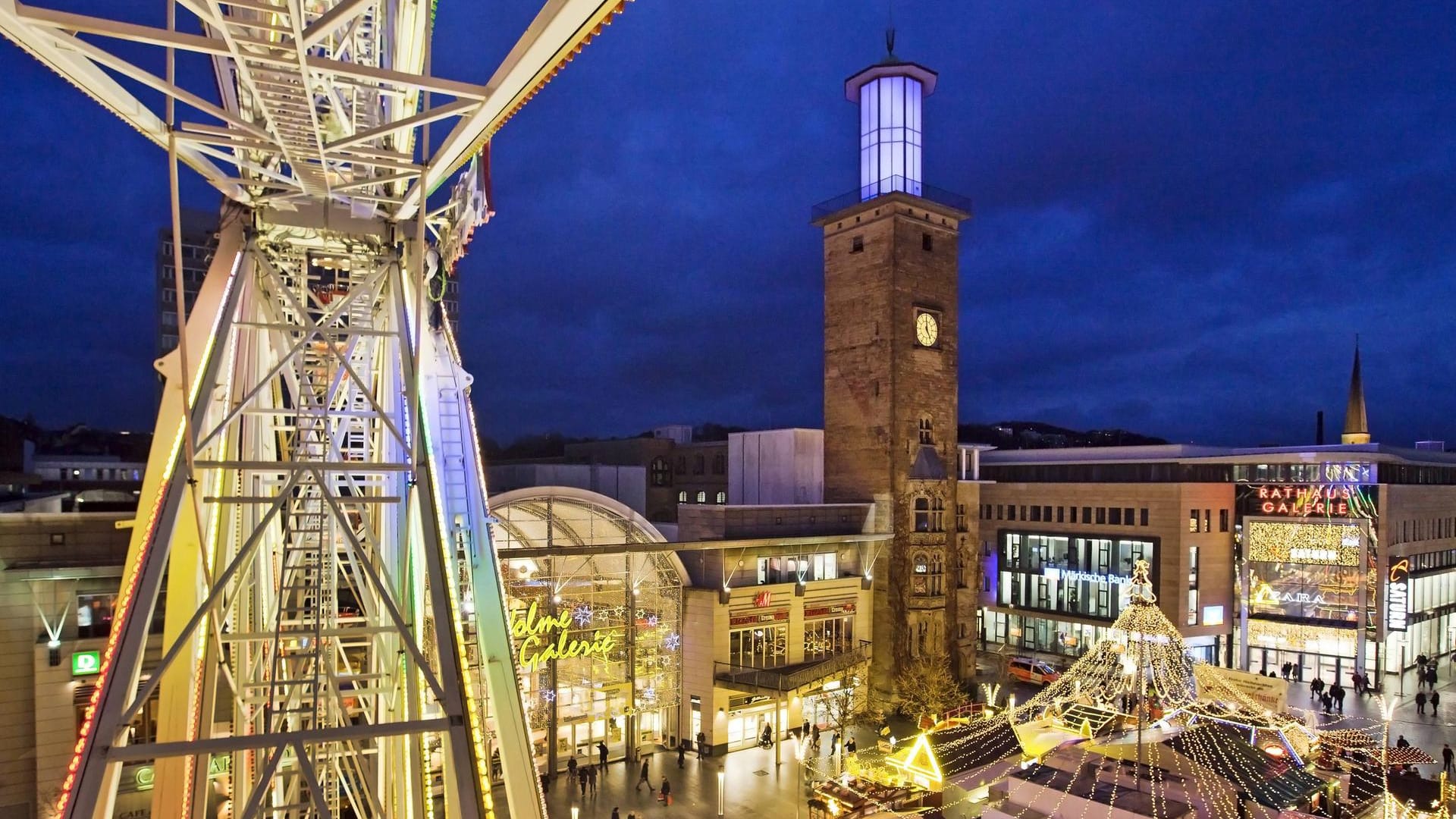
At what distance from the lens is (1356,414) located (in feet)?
179

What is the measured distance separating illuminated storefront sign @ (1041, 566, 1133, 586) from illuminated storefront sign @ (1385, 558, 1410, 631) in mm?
11923

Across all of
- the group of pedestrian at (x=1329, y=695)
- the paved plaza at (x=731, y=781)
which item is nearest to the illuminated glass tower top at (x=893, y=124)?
the paved plaza at (x=731, y=781)

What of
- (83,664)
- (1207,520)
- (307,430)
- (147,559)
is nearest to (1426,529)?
(1207,520)

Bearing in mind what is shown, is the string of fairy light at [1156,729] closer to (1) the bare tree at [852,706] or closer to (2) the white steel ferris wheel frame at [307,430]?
(1) the bare tree at [852,706]

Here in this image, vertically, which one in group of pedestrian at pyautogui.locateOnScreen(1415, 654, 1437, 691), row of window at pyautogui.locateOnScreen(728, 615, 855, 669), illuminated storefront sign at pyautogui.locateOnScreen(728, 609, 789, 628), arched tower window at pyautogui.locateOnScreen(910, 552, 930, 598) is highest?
arched tower window at pyautogui.locateOnScreen(910, 552, 930, 598)

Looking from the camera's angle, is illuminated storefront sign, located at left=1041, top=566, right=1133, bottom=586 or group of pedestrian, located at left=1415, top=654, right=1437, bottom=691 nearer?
group of pedestrian, located at left=1415, top=654, right=1437, bottom=691

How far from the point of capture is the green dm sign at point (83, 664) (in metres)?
21.0

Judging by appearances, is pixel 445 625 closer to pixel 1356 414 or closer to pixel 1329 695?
pixel 1329 695

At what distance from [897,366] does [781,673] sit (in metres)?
14.3

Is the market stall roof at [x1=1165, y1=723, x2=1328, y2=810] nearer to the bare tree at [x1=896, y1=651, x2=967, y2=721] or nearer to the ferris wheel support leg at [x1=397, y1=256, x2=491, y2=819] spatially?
the bare tree at [x1=896, y1=651, x2=967, y2=721]

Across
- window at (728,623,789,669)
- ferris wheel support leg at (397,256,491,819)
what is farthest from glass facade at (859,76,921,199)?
ferris wheel support leg at (397,256,491,819)

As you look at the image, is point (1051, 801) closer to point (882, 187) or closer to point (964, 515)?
point (964, 515)

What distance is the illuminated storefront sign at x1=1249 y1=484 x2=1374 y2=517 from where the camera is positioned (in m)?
41.2

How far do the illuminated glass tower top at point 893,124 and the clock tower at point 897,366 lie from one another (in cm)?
6
